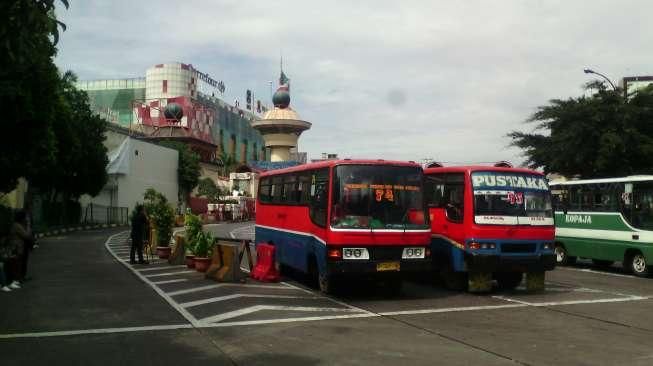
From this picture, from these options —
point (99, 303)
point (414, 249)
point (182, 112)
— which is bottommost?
point (99, 303)

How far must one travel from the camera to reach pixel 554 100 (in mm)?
34875

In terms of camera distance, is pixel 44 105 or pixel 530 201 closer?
pixel 530 201

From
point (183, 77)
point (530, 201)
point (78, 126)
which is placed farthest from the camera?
point (183, 77)

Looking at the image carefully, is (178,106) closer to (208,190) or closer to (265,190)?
(208,190)

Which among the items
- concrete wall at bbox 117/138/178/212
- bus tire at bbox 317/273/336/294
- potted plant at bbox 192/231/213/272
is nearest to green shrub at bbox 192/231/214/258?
potted plant at bbox 192/231/213/272

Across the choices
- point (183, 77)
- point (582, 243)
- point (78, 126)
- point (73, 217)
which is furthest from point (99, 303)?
point (183, 77)

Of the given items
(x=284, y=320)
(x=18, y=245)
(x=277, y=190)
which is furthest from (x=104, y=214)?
(x=284, y=320)

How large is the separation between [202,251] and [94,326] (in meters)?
8.19

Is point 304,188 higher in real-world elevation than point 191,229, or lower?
higher

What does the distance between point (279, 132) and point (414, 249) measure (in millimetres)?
98331

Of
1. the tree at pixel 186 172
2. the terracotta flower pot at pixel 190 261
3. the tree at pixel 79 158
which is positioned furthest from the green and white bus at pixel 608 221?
the tree at pixel 186 172

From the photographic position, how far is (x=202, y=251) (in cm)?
1797

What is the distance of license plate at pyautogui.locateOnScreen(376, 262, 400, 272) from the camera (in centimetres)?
1230

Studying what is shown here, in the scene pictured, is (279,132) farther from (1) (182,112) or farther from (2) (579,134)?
(2) (579,134)
